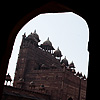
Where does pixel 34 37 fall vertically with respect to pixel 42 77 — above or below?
above

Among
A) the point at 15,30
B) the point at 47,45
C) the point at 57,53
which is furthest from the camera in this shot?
the point at 57,53

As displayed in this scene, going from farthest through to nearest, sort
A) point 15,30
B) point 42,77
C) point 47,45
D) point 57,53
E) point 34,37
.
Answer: point 57,53, point 47,45, point 34,37, point 42,77, point 15,30

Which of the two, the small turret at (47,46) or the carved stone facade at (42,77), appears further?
the small turret at (47,46)

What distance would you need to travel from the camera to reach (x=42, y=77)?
26.3 m

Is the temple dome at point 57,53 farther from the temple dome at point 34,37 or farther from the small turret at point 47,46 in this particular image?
the temple dome at point 34,37

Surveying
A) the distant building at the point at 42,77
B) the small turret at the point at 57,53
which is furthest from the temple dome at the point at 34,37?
the small turret at the point at 57,53

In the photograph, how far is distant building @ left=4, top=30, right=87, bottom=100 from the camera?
25.0 m

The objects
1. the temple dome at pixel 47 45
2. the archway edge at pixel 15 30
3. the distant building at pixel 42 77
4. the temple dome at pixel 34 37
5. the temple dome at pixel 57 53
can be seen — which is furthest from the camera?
the temple dome at pixel 57 53

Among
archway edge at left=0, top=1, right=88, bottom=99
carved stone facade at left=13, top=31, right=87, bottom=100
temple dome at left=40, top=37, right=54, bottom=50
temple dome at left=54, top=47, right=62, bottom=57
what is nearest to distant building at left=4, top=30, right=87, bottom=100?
carved stone facade at left=13, top=31, right=87, bottom=100

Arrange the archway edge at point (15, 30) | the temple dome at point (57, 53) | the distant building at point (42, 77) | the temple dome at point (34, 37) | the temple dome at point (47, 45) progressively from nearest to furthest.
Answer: the archway edge at point (15, 30) < the distant building at point (42, 77) < the temple dome at point (34, 37) < the temple dome at point (47, 45) < the temple dome at point (57, 53)

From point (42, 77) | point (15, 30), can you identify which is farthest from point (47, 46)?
point (15, 30)

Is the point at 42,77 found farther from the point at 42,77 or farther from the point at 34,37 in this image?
the point at 34,37

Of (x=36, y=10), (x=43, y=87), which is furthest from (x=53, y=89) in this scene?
(x=36, y=10)

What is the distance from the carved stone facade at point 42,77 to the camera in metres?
25.0
